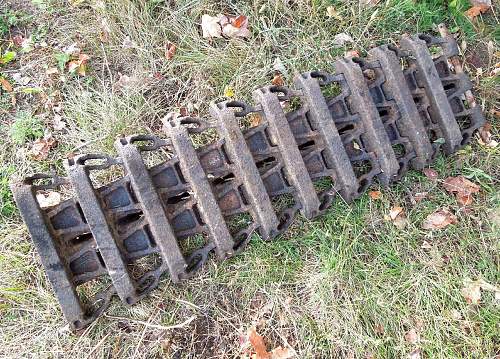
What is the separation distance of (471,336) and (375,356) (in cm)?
66

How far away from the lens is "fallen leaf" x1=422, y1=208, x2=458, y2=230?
11.3ft

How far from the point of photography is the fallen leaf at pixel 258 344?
321cm

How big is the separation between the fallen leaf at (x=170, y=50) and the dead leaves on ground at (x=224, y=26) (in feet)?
0.85

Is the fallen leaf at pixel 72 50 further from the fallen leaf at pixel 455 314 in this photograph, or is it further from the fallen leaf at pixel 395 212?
the fallen leaf at pixel 455 314

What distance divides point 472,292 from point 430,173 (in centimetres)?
87

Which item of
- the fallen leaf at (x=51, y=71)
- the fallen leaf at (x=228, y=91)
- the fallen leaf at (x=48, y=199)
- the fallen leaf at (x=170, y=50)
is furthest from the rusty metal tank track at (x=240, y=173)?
the fallen leaf at (x=51, y=71)

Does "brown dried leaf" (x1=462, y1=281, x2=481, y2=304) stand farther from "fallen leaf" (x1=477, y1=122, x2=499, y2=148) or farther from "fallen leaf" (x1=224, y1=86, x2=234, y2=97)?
"fallen leaf" (x1=224, y1=86, x2=234, y2=97)

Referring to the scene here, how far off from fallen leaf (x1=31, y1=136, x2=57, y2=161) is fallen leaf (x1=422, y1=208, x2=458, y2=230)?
278 centimetres

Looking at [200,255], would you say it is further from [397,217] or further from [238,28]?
[238,28]

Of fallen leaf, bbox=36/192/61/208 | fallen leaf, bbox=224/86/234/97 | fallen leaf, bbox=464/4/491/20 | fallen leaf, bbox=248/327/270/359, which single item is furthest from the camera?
fallen leaf, bbox=464/4/491/20

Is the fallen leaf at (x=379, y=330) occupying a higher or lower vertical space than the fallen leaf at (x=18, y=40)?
lower

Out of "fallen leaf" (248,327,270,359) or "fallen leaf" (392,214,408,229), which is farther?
"fallen leaf" (392,214,408,229)

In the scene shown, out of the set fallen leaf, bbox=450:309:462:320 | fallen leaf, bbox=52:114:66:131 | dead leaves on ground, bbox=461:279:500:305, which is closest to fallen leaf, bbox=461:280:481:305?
dead leaves on ground, bbox=461:279:500:305

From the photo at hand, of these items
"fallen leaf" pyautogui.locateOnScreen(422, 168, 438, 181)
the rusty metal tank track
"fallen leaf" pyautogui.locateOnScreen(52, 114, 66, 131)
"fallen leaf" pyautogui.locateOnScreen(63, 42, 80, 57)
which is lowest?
"fallen leaf" pyautogui.locateOnScreen(422, 168, 438, 181)
